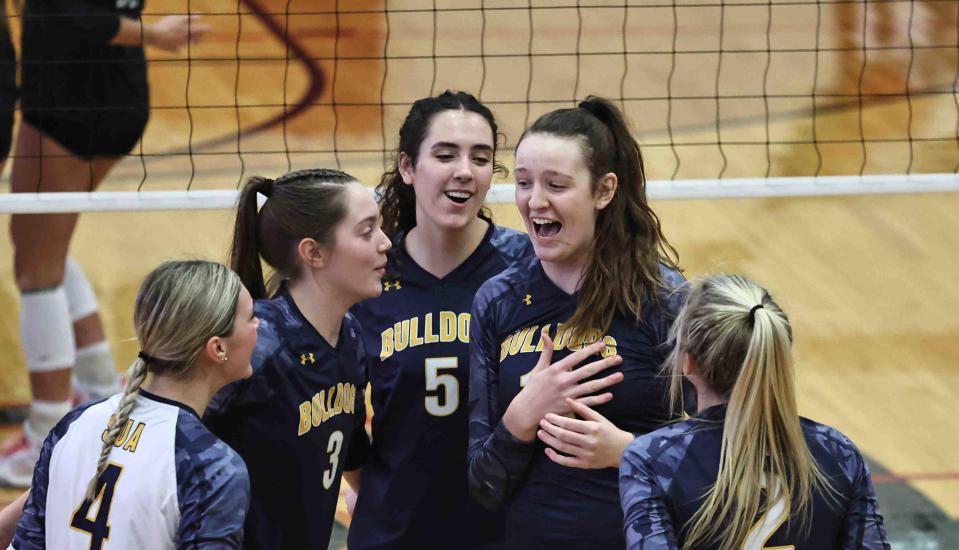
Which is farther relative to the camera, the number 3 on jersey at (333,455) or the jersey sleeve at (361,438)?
the jersey sleeve at (361,438)

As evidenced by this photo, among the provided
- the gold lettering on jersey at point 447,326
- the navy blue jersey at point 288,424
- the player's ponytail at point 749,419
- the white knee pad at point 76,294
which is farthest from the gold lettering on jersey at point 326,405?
the white knee pad at point 76,294

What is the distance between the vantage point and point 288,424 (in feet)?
8.63

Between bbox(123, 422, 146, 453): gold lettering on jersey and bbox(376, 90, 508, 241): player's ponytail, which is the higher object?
bbox(376, 90, 508, 241): player's ponytail

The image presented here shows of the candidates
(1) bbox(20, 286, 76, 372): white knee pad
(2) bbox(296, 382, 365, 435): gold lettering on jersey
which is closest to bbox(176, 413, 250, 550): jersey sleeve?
(2) bbox(296, 382, 365, 435): gold lettering on jersey

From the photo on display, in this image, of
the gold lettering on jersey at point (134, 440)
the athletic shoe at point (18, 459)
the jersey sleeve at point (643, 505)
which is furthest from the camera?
the athletic shoe at point (18, 459)

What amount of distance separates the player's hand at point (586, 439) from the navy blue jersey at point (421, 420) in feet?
2.20

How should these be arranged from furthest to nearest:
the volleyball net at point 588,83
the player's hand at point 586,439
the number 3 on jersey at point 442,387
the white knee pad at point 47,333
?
the volleyball net at point 588,83, the white knee pad at point 47,333, the number 3 on jersey at point 442,387, the player's hand at point 586,439

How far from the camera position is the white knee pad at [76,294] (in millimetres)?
5988

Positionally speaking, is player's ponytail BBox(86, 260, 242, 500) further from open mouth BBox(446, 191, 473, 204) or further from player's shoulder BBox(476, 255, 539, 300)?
open mouth BBox(446, 191, 473, 204)

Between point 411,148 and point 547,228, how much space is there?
0.70 metres

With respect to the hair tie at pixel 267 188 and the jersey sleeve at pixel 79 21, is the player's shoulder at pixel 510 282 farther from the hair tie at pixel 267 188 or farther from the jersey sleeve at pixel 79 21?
the jersey sleeve at pixel 79 21

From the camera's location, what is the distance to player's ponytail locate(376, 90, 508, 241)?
10.7 ft

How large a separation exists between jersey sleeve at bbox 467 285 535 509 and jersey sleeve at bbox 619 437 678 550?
42 centimetres

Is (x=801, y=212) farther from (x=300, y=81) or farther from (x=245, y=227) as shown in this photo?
(x=245, y=227)
